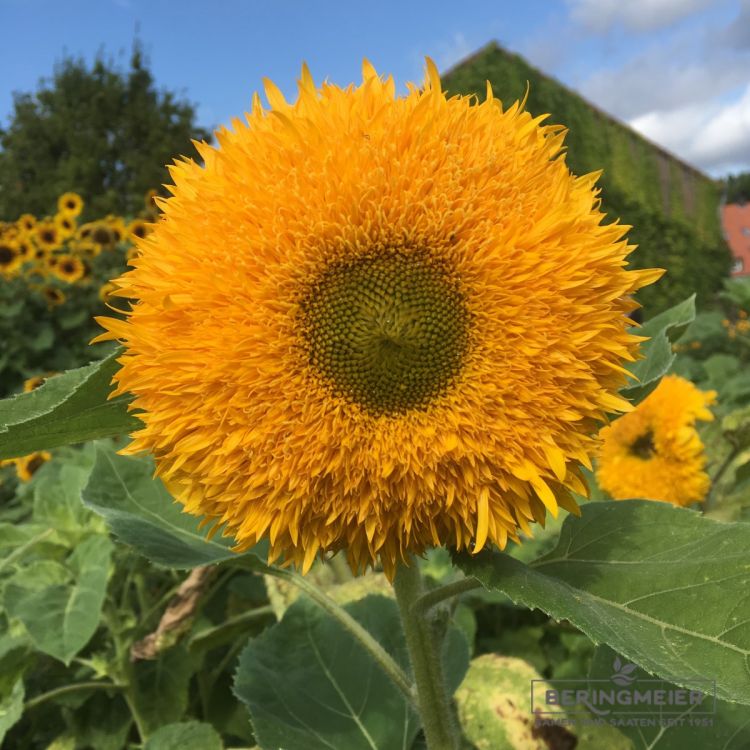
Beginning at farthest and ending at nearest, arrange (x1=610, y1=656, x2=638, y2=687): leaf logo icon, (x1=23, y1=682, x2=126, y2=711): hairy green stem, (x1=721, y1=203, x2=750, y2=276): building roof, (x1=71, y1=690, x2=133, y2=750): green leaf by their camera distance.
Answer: (x1=721, y1=203, x2=750, y2=276): building roof < (x1=71, y1=690, x2=133, y2=750): green leaf < (x1=23, y1=682, x2=126, y2=711): hairy green stem < (x1=610, y1=656, x2=638, y2=687): leaf logo icon

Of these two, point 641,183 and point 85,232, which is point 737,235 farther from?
point 85,232

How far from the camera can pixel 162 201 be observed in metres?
1.04

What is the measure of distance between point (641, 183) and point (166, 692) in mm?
19018

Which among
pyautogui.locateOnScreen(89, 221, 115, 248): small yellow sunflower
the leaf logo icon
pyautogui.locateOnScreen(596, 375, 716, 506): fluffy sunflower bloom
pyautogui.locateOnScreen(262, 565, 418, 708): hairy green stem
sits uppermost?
pyautogui.locateOnScreen(89, 221, 115, 248): small yellow sunflower

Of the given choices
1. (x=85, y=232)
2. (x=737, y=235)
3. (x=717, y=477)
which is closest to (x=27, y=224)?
(x=85, y=232)

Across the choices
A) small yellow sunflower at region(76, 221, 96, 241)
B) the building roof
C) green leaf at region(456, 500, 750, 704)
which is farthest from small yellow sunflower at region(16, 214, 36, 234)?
the building roof

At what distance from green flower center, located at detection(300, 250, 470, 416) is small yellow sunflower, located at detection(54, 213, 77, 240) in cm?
715

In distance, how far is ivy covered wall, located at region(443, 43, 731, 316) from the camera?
15.2 meters

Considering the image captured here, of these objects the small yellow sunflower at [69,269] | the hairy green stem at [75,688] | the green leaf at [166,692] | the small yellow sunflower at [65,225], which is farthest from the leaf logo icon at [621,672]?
the small yellow sunflower at [65,225]

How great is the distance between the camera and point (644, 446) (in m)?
2.39

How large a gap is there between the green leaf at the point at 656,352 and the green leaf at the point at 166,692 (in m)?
1.68

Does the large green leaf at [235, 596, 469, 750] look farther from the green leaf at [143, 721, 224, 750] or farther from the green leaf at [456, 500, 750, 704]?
the green leaf at [456, 500, 750, 704]

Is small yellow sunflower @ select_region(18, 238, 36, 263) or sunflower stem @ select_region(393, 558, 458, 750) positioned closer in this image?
sunflower stem @ select_region(393, 558, 458, 750)

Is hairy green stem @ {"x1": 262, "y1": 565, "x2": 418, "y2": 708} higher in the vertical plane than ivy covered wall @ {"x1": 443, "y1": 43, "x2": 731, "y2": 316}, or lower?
lower
